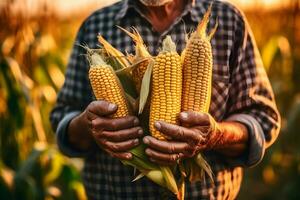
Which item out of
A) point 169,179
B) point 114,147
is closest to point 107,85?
point 114,147

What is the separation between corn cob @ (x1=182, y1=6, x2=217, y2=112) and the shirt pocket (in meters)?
0.30

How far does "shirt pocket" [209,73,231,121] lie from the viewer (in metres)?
1.86

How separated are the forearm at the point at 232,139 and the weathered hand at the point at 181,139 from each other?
0.39 feet

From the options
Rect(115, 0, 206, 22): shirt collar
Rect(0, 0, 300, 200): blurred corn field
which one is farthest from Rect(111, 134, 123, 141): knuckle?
Rect(0, 0, 300, 200): blurred corn field

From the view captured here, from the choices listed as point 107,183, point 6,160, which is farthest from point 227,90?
point 6,160

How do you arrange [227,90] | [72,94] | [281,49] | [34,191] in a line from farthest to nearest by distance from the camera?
[281,49] < [34,191] < [72,94] < [227,90]

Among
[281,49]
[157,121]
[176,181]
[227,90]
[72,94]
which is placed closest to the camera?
[157,121]

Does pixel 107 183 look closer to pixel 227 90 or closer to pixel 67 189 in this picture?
pixel 227 90

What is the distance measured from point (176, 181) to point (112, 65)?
1.25 feet

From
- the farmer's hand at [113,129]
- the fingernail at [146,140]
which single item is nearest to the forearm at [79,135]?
the farmer's hand at [113,129]

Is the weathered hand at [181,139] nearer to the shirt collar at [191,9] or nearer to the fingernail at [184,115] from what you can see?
the fingernail at [184,115]

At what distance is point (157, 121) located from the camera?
4.91 ft

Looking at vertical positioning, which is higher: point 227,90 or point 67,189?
point 227,90

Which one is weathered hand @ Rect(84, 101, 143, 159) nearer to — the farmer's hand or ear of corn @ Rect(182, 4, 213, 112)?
the farmer's hand
